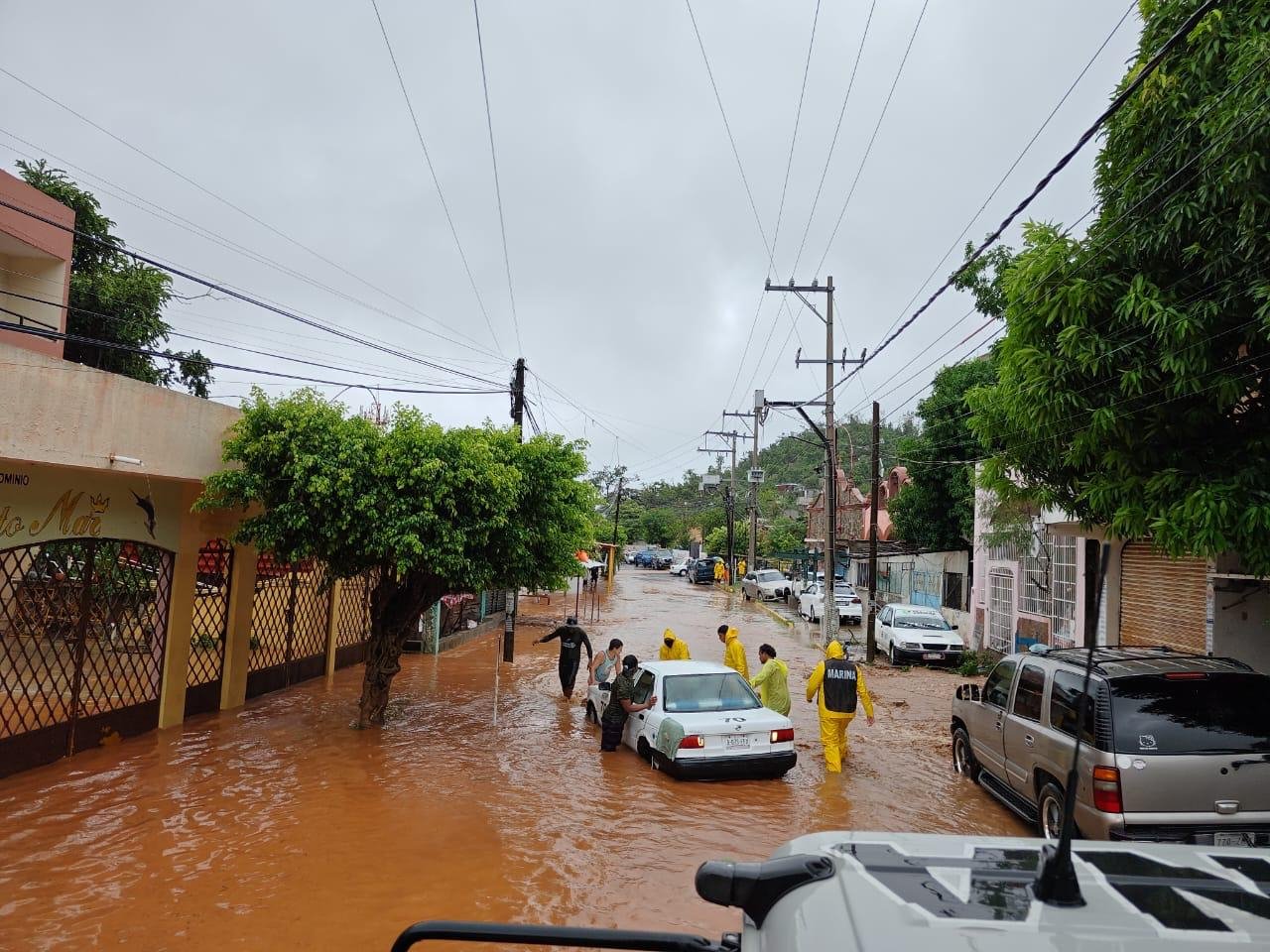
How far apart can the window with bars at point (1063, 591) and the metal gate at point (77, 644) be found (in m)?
16.7

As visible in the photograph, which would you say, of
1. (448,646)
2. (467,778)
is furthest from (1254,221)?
(448,646)

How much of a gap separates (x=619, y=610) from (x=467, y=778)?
24.7 m

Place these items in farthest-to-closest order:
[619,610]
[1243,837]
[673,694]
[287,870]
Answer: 1. [619,610]
2. [673,694]
3. [287,870]
4. [1243,837]

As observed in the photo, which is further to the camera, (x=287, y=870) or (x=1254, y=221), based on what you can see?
(x=1254, y=221)

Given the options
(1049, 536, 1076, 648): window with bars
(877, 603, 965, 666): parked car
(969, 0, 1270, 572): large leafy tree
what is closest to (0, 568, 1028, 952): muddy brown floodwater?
(969, 0, 1270, 572): large leafy tree

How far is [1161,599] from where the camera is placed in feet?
44.9

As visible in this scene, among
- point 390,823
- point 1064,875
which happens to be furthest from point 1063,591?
point 1064,875

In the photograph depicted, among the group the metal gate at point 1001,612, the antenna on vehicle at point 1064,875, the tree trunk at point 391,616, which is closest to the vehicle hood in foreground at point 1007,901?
the antenna on vehicle at point 1064,875

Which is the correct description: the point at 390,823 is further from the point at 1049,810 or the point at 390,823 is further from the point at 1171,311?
the point at 1171,311

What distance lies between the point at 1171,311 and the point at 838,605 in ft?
76.1

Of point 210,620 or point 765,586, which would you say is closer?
point 210,620

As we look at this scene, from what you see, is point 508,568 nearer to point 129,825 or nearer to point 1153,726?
point 129,825

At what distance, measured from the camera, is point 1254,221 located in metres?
7.23

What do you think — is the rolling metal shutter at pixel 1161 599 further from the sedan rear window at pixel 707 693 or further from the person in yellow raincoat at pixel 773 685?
the sedan rear window at pixel 707 693
